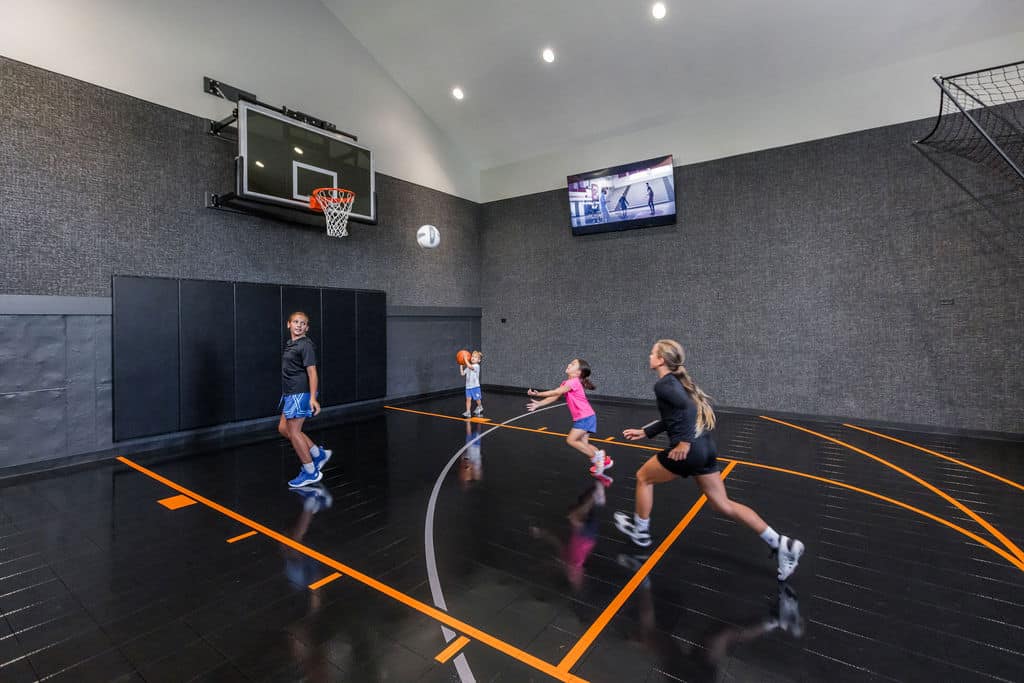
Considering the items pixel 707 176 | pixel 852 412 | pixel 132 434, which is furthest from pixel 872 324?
pixel 132 434

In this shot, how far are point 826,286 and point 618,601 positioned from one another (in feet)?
21.3

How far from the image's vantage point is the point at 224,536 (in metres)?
3.34

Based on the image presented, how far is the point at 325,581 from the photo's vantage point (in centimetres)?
274

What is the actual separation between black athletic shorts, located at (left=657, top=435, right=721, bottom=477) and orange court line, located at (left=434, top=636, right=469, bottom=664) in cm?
146

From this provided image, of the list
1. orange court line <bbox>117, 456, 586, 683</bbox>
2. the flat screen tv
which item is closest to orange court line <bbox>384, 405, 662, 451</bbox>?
orange court line <bbox>117, 456, 586, 683</bbox>

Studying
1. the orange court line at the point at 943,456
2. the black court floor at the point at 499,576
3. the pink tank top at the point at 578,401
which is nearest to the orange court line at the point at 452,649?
the black court floor at the point at 499,576

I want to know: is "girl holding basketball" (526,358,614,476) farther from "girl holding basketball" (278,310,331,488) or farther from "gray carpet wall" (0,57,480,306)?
"gray carpet wall" (0,57,480,306)

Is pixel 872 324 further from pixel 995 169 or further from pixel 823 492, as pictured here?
pixel 823 492

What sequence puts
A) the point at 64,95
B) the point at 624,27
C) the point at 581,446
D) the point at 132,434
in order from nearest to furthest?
the point at 581,446 < the point at 64,95 < the point at 132,434 < the point at 624,27

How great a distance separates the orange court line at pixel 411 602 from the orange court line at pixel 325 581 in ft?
0.16

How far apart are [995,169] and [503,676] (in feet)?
26.8

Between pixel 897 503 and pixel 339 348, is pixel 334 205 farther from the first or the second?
pixel 897 503

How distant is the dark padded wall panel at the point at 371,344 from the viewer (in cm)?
799

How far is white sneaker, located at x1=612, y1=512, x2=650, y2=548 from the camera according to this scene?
316cm
